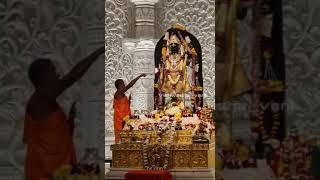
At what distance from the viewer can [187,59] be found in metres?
11.8

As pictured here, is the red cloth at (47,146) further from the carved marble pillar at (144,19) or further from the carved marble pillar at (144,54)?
the carved marble pillar at (144,19)

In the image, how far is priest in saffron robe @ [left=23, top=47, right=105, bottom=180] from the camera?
14.4 feet

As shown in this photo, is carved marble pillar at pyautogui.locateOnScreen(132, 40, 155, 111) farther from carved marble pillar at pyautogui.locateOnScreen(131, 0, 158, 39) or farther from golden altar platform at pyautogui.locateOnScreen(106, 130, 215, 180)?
golden altar platform at pyautogui.locateOnScreen(106, 130, 215, 180)

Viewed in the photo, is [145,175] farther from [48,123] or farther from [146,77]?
[48,123]

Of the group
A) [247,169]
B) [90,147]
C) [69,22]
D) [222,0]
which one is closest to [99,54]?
[69,22]

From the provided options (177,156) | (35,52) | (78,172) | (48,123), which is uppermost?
(35,52)

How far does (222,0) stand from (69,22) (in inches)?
43.9

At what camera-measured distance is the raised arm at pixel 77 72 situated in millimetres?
4383

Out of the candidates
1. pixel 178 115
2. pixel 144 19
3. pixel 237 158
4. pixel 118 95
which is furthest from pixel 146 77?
pixel 237 158

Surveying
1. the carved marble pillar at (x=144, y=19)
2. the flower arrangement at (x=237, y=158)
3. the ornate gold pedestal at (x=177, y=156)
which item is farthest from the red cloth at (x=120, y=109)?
the flower arrangement at (x=237, y=158)

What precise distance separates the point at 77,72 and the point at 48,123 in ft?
1.41

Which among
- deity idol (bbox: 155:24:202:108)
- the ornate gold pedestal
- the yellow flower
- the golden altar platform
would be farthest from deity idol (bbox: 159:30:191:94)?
the ornate gold pedestal

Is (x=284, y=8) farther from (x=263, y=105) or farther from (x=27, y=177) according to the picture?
(x=27, y=177)

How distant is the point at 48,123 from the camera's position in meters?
4.42
